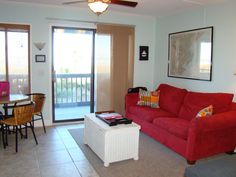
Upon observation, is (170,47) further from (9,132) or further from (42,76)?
(9,132)

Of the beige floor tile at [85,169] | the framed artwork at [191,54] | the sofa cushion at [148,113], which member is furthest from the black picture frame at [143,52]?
the beige floor tile at [85,169]

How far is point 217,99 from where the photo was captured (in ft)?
11.9

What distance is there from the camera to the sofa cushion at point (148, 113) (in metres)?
4.16

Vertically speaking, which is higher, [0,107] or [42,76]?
[42,76]

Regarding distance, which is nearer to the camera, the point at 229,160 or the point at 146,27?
the point at 229,160

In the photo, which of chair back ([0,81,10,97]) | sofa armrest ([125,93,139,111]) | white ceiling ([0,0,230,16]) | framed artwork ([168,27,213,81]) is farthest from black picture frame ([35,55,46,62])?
framed artwork ([168,27,213,81])

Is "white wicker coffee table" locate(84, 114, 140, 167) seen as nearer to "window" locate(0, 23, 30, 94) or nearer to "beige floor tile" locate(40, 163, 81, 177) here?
"beige floor tile" locate(40, 163, 81, 177)

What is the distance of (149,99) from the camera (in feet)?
15.4

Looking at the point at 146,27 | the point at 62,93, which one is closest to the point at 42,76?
the point at 62,93

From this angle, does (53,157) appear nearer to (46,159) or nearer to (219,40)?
(46,159)

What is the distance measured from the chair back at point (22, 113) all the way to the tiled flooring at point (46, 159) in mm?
457

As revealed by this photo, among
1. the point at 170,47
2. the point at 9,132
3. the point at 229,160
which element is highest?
the point at 170,47

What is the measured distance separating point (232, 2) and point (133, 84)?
2707mm

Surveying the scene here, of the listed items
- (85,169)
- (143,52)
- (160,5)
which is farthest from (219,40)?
(85,169)
